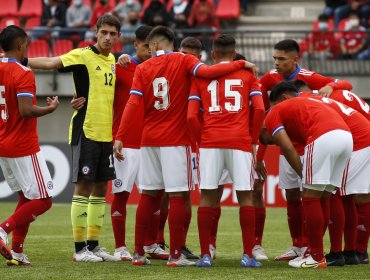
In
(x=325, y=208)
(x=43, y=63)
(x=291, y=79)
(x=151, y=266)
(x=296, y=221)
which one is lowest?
(x=151, y=266)

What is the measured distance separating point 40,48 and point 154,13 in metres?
2.79

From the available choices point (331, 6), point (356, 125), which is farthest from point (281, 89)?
point (331, 6)

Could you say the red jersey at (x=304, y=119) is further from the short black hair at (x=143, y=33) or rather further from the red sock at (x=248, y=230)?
the short black hair at (x=143, y=33)

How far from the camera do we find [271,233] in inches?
520

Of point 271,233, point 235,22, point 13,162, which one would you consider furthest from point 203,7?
point 13,162

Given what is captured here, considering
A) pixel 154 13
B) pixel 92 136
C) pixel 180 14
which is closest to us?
pixel 92 136

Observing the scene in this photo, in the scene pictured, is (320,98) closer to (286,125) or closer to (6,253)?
(286,125)

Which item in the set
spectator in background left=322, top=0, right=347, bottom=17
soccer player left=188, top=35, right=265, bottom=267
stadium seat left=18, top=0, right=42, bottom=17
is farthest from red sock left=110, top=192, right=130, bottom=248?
stadium seat left=18, top=0, right=42, bottom=17

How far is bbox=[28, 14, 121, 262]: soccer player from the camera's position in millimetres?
9625

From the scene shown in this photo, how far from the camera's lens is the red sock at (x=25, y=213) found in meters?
9.01

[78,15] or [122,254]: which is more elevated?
[78,15]

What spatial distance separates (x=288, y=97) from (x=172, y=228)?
5.63 feet

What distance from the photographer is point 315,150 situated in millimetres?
8867

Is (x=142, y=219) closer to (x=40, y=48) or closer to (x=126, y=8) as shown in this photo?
(x=40, y=48)
